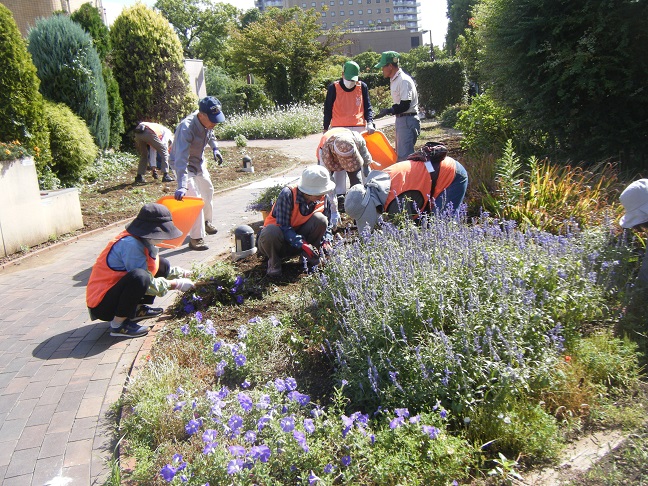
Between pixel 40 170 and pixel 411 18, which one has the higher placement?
pixel 411 18

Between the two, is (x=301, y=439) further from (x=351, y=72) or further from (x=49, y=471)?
(x=351, y=72)

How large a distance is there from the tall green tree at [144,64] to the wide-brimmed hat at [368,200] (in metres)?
10.6

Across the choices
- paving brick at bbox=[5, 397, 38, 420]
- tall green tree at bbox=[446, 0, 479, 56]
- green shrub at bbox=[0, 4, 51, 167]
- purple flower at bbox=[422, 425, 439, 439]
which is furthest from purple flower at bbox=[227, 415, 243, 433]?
tall green tree at bbox=[446, 0, 479, 56]

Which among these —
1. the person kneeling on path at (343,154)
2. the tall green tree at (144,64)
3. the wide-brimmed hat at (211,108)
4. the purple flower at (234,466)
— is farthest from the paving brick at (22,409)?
the tall green tree at (144,64)

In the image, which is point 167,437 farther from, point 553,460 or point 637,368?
point 637,368

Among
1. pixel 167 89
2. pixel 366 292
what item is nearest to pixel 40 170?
pixel 167 89

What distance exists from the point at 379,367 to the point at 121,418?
1546 mm

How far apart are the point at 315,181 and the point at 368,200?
1.68 ft

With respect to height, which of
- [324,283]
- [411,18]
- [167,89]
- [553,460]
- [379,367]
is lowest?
[553,460]

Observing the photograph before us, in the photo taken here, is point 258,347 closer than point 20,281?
Yes

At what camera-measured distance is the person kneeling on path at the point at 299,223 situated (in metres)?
4.98

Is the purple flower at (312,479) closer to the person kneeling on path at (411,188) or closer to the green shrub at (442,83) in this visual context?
the person kneeling on path at (411,188)

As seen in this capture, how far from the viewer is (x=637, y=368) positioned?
3.24 m

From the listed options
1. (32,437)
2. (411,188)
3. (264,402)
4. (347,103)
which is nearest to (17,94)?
(347,103)
